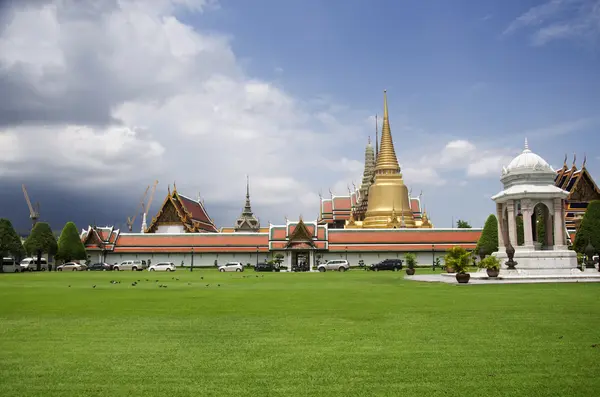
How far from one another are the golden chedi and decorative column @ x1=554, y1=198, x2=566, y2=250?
141ft

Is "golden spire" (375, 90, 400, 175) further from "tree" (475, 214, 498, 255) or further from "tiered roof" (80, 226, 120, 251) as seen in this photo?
"tiered roof" (80, 226, 120, 251)

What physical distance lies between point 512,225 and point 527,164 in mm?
4030

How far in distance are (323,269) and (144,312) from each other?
38.7 metres

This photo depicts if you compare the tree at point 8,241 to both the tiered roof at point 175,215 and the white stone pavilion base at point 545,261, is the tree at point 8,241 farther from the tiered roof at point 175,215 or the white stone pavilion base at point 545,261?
the white stone pavilion base at point 545,261

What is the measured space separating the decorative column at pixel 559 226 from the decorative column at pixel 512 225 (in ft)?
7.59

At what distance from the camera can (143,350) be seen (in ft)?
27.8

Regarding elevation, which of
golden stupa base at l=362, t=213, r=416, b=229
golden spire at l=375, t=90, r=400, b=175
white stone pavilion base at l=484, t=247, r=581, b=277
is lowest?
white stone pavilion base at l=484, t=247, r=581, b=277

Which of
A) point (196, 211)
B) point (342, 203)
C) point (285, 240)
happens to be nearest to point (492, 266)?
point (285, 240)

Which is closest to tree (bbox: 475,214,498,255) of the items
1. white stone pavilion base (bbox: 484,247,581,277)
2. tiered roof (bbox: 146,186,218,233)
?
white stone pavilion base (bbox: 484,247,581,277)

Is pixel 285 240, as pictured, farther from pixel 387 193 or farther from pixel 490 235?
pixel 490 235

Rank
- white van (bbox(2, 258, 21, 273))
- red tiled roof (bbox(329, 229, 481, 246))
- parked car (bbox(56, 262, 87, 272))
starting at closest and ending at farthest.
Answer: white van (bbox(2, 258, 21, 273)), parked car (bbox(56, 262, 87, 272)), red tiled roof (bbox(329, 229, 481, 246))

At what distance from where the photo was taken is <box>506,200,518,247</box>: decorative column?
32156 millimetres

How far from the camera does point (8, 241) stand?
54.2 meters

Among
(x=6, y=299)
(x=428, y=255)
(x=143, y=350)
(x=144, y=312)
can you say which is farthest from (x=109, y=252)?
(x=143, y=350)
